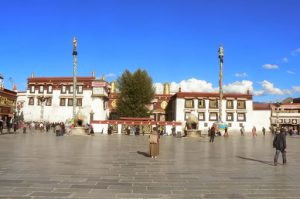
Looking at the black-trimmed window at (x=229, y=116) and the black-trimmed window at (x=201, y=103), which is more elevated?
the black-trimmed window at (x=201, y=103)

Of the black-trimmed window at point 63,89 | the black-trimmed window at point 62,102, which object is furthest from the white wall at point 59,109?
the black-trimmed window at point 63,89

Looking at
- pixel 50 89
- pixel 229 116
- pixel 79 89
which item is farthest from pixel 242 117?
pixel 50 89

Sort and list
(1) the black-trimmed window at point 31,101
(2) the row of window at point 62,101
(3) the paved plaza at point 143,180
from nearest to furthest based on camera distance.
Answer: (3) the paved plaza at point 143,180 → (2) the row of window at point 62,101 → (1) the black-trimmed window at point 31,101

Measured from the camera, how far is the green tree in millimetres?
68306

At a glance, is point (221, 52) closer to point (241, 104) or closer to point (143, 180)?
point (241, 104)

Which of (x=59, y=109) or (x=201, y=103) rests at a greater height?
(x=201, y=103)

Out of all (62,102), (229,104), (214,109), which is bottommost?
(214,109)

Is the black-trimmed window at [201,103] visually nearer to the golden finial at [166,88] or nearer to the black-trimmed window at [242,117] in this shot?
the black-trimmed window at [242,117]

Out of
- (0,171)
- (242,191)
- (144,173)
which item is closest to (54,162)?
(0,171)

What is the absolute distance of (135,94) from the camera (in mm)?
68812

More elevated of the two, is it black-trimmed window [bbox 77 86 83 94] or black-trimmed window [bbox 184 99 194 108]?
black-trimmed window [bbox 77 86 83 94]

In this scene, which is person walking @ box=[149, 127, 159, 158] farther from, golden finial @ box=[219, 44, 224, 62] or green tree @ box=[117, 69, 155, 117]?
green tree @ box=[117, 69, 155, 117]

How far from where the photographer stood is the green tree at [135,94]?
68306mm

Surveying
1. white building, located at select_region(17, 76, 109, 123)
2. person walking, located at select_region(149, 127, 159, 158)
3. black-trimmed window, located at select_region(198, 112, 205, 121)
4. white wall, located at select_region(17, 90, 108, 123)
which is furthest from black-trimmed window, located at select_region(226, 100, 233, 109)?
person walking, located at select_region(149, 127, 159, 158)
